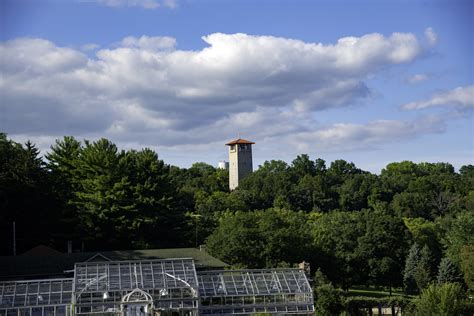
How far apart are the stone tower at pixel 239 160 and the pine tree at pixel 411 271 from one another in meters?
74.5

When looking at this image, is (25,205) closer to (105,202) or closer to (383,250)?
(105,202)

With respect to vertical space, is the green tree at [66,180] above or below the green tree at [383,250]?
above

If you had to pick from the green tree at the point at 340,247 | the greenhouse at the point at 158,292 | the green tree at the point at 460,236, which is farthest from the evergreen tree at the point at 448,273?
the greenhouse at the point at 158,292

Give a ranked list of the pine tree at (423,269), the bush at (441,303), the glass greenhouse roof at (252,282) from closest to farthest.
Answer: the bush at (441,303) → the glass greenhouse roof at (252,282) → the pine tree at (423,269)

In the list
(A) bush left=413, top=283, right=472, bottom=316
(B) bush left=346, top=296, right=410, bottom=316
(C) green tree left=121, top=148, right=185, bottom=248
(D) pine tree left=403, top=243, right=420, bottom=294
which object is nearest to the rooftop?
(C) green tree left=121, top=148, right=185, bottom=248

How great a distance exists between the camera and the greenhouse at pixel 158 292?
114 ft

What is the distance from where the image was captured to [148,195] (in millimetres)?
63625

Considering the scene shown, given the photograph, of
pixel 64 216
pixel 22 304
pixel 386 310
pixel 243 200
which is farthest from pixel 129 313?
pixel 243 200

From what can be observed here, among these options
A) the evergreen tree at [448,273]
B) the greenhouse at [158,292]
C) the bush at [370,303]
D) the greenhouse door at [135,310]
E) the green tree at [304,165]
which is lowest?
the bush at [370,303]

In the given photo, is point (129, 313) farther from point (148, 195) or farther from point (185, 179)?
point (185, 179)

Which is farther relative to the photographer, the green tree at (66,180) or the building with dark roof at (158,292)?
the green tree at (66,180)

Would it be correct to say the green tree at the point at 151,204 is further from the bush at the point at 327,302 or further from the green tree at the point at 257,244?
the bush at the point at 327,302

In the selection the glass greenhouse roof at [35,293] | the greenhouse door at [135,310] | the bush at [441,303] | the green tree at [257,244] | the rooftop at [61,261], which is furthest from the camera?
the green tree at [257,244]

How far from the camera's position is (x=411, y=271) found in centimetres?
6091
